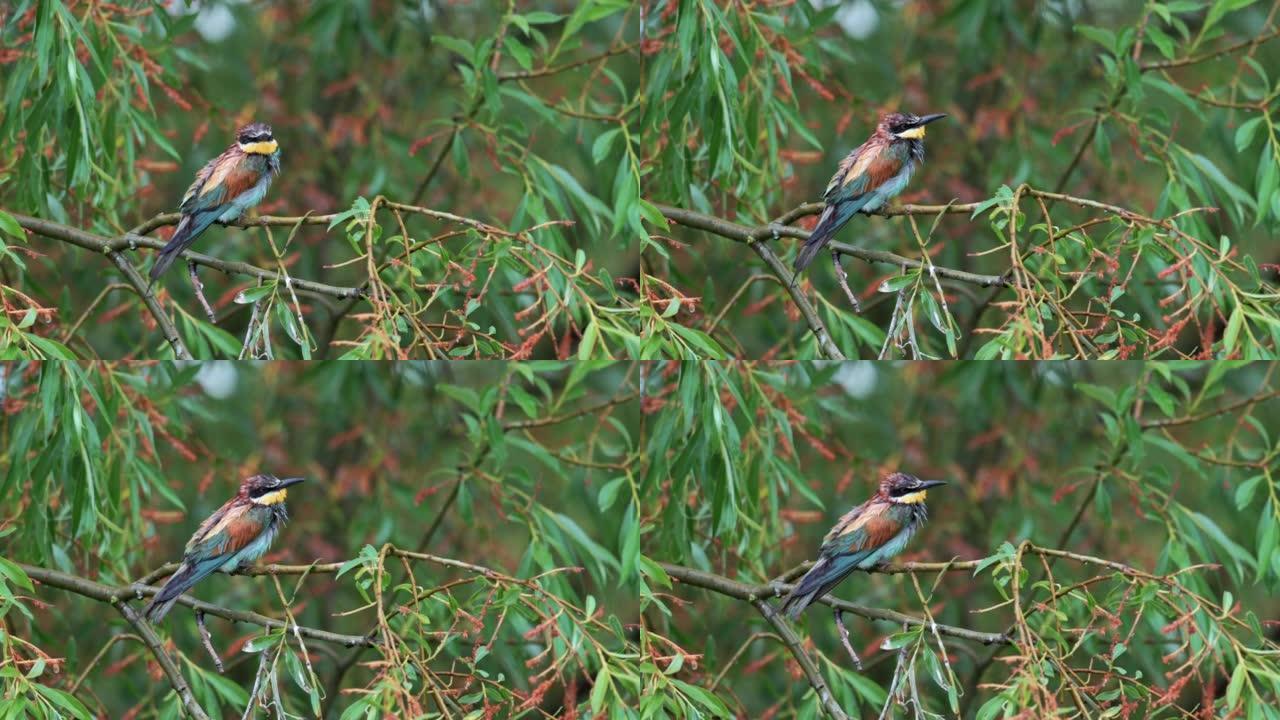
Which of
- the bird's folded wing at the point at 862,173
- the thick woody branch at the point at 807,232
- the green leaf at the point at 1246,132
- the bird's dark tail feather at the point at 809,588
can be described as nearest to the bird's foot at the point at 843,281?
the thick woody branch at the point at 807,232

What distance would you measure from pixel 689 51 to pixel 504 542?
3123 millimetres

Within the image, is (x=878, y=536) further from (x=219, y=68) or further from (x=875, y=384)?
(x=219, y=68)

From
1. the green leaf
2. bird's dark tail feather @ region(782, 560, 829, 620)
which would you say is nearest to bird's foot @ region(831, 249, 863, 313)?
bird's dark tail feather @ region(782, 560, 829, 620)

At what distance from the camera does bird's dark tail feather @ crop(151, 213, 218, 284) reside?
3.21 metres

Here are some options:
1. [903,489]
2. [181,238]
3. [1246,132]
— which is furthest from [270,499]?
[1246,132]

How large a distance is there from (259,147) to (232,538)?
102cm

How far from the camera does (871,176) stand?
11.1 ft

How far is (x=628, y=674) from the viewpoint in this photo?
122 inches

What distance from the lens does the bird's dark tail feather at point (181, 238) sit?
3.21 m

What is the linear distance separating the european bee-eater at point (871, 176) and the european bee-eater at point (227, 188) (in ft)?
4.65

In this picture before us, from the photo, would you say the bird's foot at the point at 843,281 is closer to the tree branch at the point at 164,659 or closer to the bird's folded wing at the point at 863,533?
the bird's folded wing at the point at 863,533

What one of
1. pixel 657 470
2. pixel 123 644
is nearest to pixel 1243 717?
pixel 657 470

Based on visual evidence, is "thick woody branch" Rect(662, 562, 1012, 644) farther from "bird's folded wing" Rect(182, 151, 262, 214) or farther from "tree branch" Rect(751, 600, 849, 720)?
"bird's folded wing" Rect(182, 151, 262, 214)

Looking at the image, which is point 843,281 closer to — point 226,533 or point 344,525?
point 226,533
